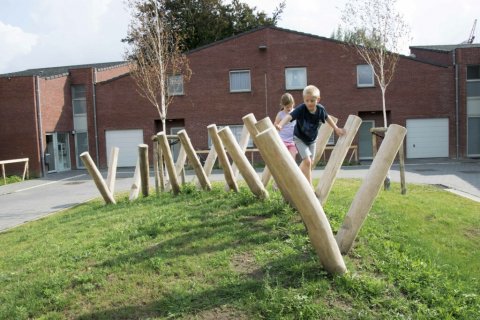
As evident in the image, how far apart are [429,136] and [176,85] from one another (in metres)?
15.3

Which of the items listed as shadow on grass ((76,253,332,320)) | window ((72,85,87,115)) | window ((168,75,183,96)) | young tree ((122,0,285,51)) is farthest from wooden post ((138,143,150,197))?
young tree ((122,0,285,51))

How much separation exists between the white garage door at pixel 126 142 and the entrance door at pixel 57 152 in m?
2.91

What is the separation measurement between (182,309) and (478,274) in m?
3.19

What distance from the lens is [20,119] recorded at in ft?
90.1

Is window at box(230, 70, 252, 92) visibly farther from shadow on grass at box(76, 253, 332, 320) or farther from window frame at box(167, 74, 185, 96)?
shadow on grass at box(76, 253, 332, 320)

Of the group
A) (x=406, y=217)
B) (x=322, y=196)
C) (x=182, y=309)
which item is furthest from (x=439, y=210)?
(x=182, y=309)

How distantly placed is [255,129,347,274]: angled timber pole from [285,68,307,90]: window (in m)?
24.9

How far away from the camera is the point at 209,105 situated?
95.6 feet

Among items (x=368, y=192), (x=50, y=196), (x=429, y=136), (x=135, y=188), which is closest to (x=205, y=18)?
(x=429, y=136)

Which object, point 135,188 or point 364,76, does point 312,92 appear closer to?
point 135,188

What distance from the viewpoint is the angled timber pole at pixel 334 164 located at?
6.58 metres

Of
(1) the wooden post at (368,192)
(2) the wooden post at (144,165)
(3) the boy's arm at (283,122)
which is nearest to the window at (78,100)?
(2) the wooden post at (144,165)

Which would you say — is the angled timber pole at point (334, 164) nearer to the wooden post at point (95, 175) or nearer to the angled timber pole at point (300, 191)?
the angled timber pole at point (300, 191)

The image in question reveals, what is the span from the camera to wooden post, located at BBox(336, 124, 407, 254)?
4.99 meters
